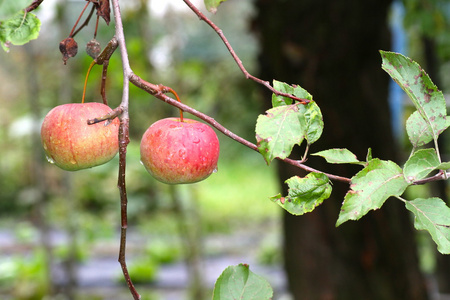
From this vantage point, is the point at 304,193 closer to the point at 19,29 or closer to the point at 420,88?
the point at 420,88

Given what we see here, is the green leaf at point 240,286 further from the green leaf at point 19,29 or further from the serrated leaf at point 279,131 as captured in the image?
the green leaf at point 19,29

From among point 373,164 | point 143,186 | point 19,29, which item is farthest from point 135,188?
point 373,164

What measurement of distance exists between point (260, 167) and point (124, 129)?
836 cm

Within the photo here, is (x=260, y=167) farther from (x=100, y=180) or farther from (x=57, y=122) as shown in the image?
(x=57, y=122)

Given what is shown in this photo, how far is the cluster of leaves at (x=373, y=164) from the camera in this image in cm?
42

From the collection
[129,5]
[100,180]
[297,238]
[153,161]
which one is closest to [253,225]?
[100,180]

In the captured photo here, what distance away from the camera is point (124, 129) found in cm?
38

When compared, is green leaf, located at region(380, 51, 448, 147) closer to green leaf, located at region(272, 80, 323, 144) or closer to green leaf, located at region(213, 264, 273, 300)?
green leaf, located at region(272, 80, 323, 144)

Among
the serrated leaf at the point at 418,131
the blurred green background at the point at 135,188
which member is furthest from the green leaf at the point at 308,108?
the blurred green background at the point at 135,188

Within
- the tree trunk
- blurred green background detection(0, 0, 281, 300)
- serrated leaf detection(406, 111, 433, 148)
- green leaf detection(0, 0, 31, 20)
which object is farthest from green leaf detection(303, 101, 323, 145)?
blurred green background detection(0, 0, 281, 300)

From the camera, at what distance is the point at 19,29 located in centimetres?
51

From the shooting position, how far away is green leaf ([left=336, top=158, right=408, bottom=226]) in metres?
0.42

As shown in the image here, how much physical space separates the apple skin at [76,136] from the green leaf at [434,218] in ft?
0.88

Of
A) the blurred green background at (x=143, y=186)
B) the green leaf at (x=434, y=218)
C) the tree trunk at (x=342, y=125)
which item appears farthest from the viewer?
the blurred green background at (x=143, y=186)
